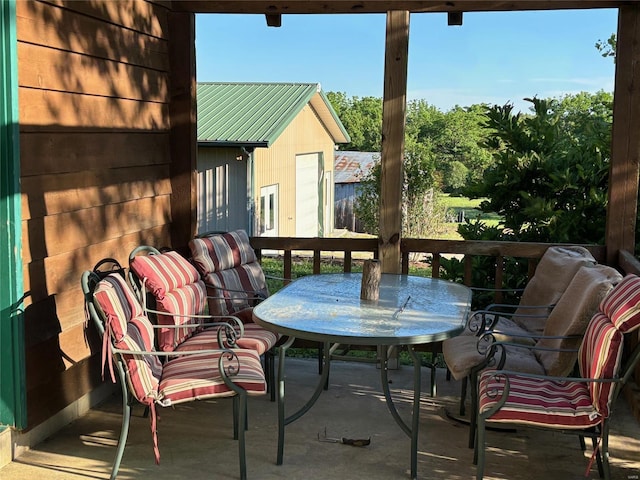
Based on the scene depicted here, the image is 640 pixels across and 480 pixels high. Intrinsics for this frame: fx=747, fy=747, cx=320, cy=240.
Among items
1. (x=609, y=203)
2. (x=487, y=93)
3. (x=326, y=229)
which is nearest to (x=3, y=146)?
(x=609, y=203)

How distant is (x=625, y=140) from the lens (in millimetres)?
4324

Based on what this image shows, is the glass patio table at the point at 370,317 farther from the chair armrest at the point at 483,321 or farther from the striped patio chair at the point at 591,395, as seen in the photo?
the striped patio chair at the point at 591,395

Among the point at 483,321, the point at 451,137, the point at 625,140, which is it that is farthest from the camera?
the point at 451,137

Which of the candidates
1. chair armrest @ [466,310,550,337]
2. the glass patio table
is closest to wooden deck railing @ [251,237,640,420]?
→ chair armrest @ [466,310,550,337]

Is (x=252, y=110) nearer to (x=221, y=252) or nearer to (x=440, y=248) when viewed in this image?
(x=440, y=248)

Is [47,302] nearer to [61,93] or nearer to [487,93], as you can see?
[61,93]

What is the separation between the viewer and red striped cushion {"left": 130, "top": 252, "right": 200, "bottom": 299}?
369 cm

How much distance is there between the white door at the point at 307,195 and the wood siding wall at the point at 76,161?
32.5ft

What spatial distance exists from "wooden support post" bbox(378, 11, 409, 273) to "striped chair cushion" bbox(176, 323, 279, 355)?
1.06 meters

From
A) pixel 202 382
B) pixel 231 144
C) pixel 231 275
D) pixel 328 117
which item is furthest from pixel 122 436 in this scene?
pixel 328 117

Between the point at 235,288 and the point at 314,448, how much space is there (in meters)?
1.18

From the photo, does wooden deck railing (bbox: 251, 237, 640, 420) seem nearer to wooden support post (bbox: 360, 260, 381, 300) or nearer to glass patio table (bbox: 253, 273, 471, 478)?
glass patio table (bbox: 253, 273, 471, 478)

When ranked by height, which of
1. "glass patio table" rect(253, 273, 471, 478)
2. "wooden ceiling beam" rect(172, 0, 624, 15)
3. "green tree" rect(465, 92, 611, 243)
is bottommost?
"glass patio table" rect(253, 273, 471, 478)

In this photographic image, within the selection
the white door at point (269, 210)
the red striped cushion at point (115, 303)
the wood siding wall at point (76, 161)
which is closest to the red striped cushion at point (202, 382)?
the red striped cushion at point (115, 303)
